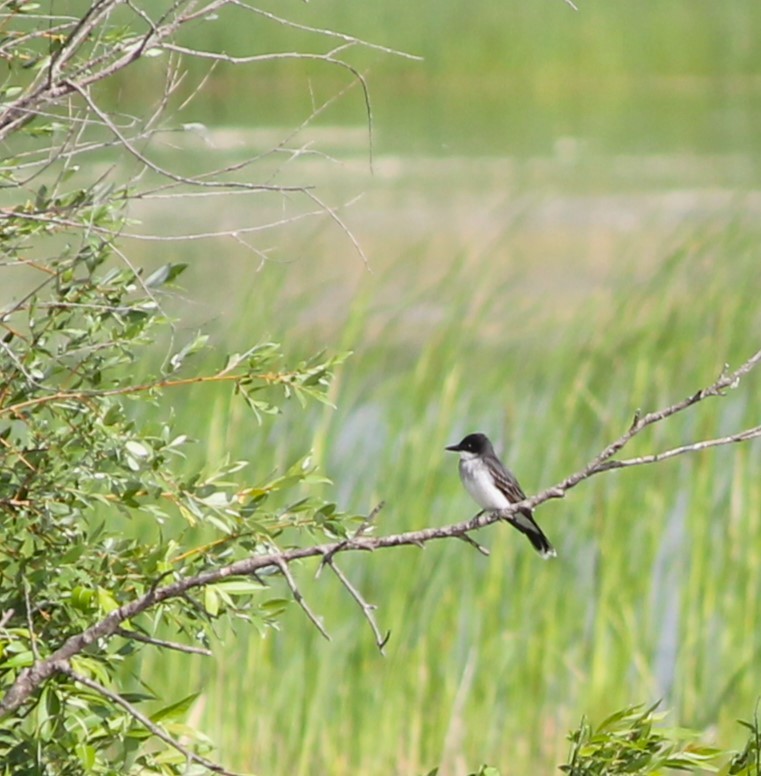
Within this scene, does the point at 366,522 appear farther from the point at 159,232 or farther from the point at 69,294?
the point at 159,232

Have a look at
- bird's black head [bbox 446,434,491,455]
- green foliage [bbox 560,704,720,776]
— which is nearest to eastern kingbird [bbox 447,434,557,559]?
bird's black head [bbox 446,434,491,455]

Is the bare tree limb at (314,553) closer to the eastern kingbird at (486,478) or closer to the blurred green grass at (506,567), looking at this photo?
the eastern kingbird at (486,478)

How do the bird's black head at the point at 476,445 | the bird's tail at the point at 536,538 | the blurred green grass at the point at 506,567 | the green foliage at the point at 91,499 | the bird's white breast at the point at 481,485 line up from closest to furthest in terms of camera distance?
the green foliage at the point at 91,499, the bird's tail at the point at 536,538, the bird's white breast at the point at 481,485, the bird's black head at the point at 476,445, the blurred green grass at the point at 506,567

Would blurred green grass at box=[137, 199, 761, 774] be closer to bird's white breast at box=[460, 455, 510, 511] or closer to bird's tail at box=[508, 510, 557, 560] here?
bird's white breast at box=[460, 455, 510, 511]

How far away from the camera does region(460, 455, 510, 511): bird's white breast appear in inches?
152

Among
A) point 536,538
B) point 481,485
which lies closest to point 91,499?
point 536,538

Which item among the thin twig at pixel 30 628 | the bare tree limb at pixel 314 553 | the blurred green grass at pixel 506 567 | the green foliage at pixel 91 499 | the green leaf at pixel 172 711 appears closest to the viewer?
the bare tree limb at pixel 314 553

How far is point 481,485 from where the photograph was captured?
3902mm

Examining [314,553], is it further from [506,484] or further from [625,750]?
[506,484]

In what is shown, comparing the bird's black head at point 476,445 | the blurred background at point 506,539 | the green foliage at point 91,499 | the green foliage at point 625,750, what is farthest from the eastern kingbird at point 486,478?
the green foliage at point 91,499

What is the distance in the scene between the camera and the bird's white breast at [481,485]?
3852 mm

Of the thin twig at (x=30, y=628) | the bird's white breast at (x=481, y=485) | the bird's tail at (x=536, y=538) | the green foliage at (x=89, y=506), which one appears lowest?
the thin twig at (x=30, y=628)

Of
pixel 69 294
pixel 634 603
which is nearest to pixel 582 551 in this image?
pixel 634 603

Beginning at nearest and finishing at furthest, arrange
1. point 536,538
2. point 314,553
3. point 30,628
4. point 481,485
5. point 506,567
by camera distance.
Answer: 1. point 314,553
2. point 30,628
3. point 536,538
4. point 481,485
5. point 506,567
